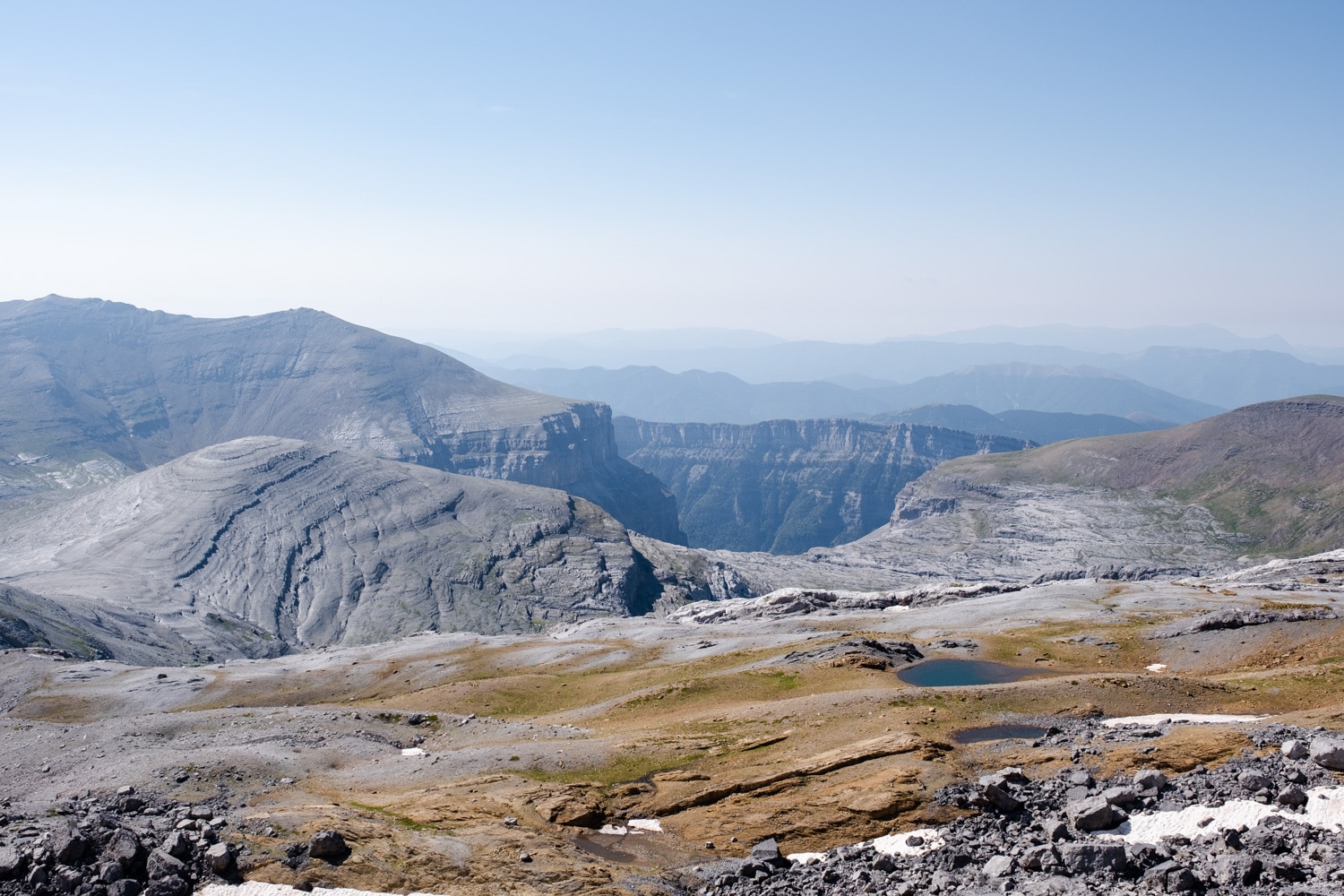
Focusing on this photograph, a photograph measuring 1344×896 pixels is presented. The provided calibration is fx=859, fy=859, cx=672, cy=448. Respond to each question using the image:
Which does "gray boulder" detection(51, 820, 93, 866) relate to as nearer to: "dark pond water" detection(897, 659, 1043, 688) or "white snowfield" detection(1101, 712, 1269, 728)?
"white snowfield" detection(1101, 712, 1269, 728)

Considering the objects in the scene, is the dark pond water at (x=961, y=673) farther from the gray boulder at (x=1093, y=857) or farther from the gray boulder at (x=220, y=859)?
the gray boulder at (x=220, y=859)

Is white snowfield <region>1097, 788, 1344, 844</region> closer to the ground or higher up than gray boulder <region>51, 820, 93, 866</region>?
higher up

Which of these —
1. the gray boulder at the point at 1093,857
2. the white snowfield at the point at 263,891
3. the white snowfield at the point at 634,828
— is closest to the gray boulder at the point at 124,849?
the white snowfield at the point at 263,891

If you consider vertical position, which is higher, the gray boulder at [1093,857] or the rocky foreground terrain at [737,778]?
the gray boulder at [1093,857]

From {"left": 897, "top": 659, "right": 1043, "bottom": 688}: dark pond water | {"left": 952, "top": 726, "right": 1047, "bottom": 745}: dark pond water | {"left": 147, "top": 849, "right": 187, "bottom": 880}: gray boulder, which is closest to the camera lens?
{"left": 147, "top": 849, "right": 187, "bottom": 880}: gray boulder

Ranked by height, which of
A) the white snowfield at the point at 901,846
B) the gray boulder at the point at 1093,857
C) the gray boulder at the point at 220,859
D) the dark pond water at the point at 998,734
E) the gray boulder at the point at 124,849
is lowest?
the dark pond water at the point at 998,734

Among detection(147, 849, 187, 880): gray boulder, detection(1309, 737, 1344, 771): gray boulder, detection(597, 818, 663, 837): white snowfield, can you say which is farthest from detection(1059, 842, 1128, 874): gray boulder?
detection(147, 849, 187, 880): gray boulder

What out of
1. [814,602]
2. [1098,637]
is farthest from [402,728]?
[814,602]
